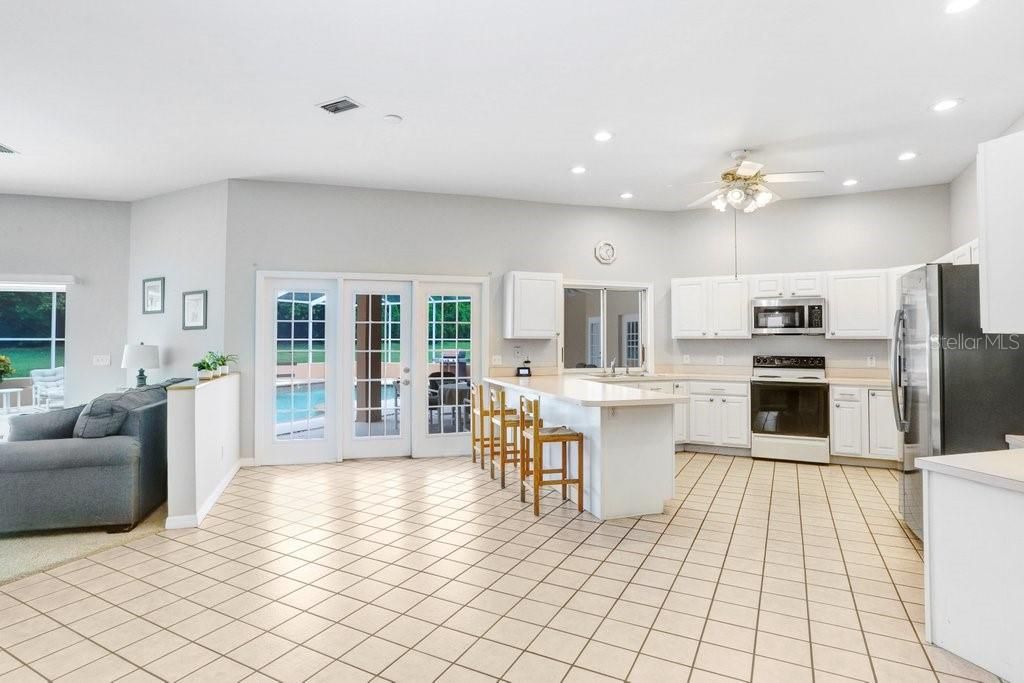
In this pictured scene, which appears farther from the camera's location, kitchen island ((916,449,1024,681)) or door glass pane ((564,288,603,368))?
door glass pane ((564,288,603,368))

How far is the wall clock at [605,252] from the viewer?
667 centimetres

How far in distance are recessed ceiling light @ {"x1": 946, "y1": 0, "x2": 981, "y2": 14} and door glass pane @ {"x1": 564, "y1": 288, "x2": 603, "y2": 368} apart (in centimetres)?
429

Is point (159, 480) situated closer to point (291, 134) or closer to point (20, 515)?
point (20, 515)

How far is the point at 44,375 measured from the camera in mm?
6254

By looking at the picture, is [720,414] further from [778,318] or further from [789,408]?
[778,318]

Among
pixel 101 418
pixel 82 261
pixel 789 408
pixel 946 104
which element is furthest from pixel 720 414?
pixel 82 261

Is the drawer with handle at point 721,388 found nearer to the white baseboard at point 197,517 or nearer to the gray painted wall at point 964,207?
the gray painted wall at point 964,207

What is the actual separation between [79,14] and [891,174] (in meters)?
6.53

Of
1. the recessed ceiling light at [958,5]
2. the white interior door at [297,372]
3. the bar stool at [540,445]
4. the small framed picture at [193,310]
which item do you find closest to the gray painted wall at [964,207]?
the recessed ceiling light at [958,5]

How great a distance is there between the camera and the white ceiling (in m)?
2.82

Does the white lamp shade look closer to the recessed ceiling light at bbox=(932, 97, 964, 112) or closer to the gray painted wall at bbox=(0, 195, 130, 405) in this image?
the gray painted wall at bbox=(0, 195, 130, 405)

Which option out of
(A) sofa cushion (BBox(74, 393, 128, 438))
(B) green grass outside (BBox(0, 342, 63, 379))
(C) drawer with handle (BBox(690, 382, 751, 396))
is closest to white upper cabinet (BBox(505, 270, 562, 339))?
(C) drawer with handle (BBox(690, 382, 751, 396))

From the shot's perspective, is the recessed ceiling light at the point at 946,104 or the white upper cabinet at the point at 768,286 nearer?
the recessed ceiling light at the point at 946,104

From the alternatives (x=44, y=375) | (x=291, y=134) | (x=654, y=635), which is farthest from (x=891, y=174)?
(x=44, y=375)
